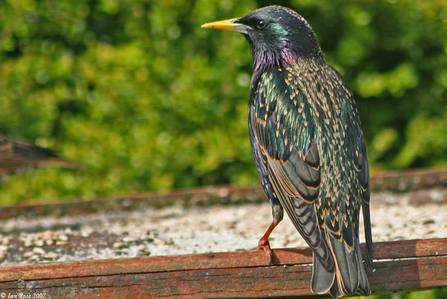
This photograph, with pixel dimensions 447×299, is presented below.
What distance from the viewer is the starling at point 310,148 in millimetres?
1811

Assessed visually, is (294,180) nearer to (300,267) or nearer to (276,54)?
(300,267)

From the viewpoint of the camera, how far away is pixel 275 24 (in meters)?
2.32

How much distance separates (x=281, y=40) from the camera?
7.51 ft

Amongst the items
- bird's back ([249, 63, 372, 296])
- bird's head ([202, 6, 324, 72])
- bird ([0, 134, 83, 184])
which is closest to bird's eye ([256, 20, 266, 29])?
bird's head ([202, 6, 324, 72])

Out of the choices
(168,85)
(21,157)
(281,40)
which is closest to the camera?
(281,40)

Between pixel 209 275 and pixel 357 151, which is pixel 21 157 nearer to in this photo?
pixel 209 275

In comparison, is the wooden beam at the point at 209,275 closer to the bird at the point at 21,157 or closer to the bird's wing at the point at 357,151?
the bird's wing at the point at 357,151

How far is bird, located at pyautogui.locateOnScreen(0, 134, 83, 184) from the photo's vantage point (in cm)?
339

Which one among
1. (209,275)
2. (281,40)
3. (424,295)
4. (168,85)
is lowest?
(424,295)

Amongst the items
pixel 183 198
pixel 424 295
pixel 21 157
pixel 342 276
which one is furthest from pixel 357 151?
pixel 21 157

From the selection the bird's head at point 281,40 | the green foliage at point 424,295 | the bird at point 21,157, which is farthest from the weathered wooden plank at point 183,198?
the bird's head at point 281,40

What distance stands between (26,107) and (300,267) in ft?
10.3

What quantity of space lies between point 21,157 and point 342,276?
2.27 metres

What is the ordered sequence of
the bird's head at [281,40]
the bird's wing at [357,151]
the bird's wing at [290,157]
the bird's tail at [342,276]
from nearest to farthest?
1. the bird's tail at [342,276]
2. the bird's wing at [290,157]
3. the bird's wing at [357,151]
4. the bird's head at [281,40]
